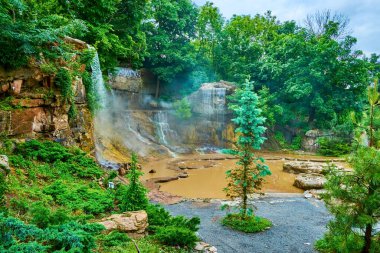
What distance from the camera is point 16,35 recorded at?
7727 mm

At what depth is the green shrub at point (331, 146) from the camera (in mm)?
24266

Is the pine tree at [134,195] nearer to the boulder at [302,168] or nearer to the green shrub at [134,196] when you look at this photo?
the green shrub at [134,196]

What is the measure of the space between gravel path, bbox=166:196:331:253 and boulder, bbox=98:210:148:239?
2.17 meters

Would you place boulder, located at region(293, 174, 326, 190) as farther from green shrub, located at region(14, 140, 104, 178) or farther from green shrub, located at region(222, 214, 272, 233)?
green shrub, located at region(14, 140, 104, 178)

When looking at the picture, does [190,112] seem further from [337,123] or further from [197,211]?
[197,211]

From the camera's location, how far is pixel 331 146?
2497 centimetres

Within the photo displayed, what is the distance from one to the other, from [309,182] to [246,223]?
7.11 metres

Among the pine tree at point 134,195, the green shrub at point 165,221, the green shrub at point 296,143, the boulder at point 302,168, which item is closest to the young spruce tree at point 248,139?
the green shrub at point 165,221

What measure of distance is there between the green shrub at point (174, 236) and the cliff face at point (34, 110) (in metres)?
5.68

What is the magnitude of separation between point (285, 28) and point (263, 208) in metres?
27.9

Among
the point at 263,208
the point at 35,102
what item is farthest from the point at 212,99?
the point at 35,102

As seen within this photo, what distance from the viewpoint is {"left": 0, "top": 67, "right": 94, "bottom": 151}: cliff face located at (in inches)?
334

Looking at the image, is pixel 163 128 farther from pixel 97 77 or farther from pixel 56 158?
pixel 56 158

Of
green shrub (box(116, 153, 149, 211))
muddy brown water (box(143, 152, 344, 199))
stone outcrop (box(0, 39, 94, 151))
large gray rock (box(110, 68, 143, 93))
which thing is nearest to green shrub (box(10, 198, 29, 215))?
green shrub (box(116, 153, 149, 211))
